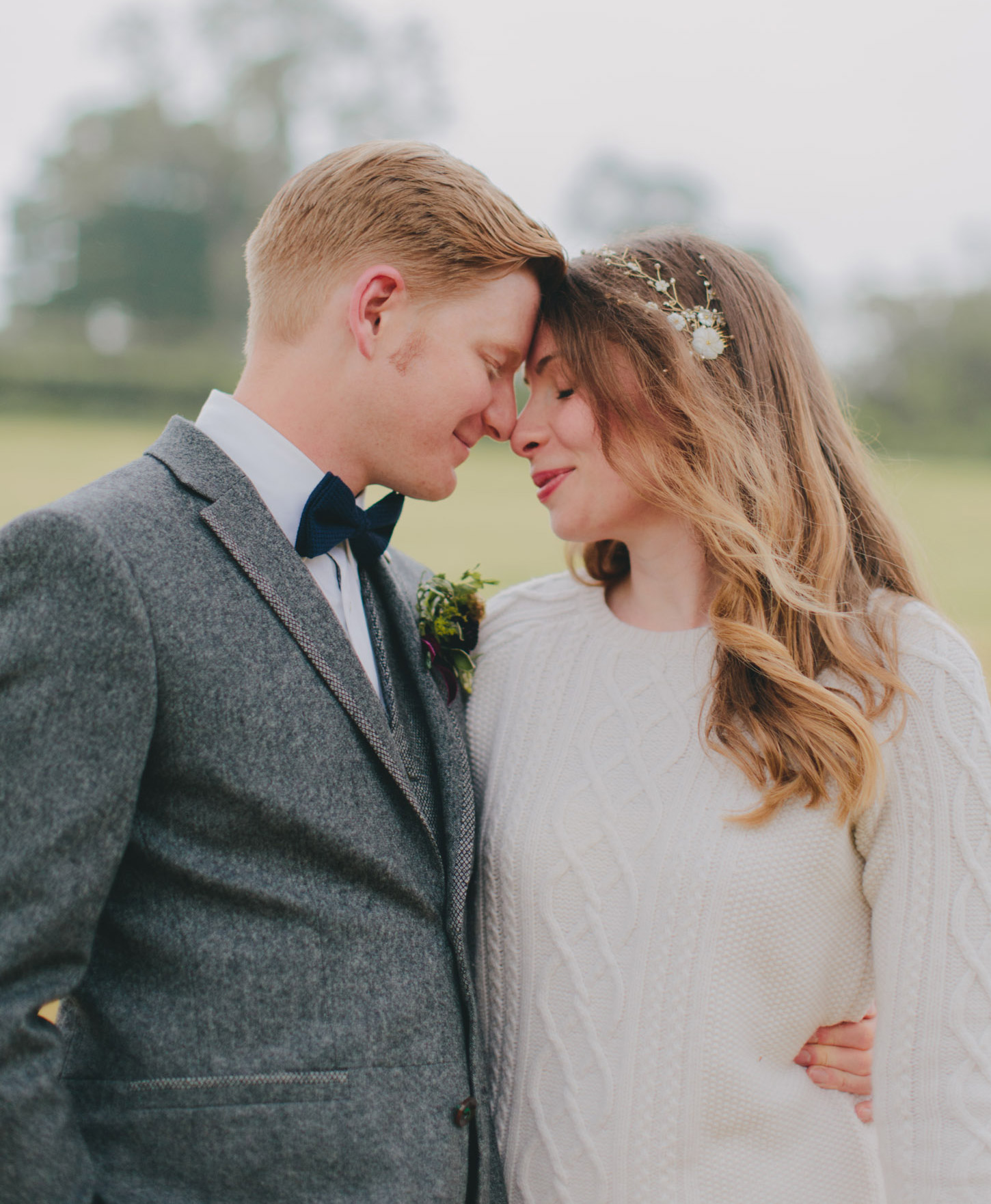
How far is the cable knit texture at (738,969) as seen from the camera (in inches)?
62.6

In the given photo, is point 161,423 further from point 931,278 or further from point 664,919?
point 931,278

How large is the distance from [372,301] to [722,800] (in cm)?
109

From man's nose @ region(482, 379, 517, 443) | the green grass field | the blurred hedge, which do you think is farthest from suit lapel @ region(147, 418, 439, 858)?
the blurred hedge

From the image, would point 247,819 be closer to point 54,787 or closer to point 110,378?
point 54,787

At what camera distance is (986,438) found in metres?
28.0

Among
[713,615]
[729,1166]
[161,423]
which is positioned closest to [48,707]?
[713,615]

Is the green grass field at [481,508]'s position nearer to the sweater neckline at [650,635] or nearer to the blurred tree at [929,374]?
the blurred tree at [929,374]

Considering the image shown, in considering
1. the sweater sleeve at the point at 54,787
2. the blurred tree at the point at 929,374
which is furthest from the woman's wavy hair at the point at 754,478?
the blurred tree at the point at 929,374

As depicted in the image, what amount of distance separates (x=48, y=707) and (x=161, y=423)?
864 inches

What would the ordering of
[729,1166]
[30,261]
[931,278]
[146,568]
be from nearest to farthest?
[146,568]
[729,1166]
[30,261]
[931,278]

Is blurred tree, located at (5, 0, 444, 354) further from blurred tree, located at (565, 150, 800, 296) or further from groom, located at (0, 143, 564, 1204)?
groom, located at (0, 143, 564, 1204)

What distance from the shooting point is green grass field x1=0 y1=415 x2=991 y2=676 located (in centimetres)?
1502

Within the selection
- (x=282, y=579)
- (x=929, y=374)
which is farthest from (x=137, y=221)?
(x=282, y=579)

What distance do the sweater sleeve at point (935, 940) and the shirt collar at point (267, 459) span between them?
3.57ft
